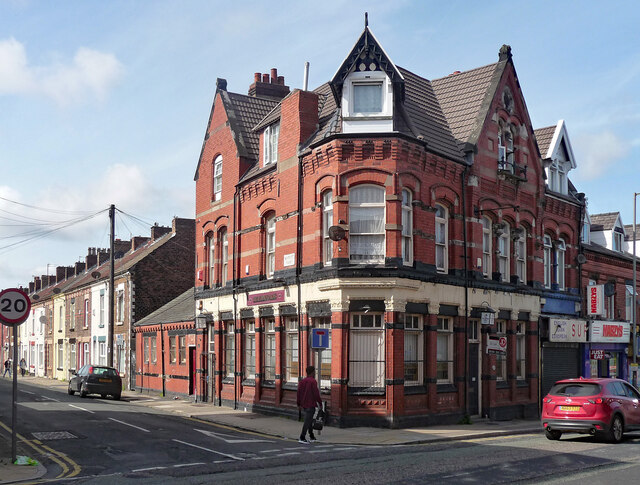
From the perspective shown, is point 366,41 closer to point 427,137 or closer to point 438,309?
point 427,137

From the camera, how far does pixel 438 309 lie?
22781mm

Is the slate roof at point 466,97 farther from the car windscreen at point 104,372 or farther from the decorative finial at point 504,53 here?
the car windscreen at point 104,372

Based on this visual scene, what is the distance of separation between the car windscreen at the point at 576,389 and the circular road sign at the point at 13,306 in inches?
503

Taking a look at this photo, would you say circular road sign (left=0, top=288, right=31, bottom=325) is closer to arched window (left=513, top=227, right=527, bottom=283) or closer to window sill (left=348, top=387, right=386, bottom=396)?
window sill (left=348, top=387, right=386, bottom=396)

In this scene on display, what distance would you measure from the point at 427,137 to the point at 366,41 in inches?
146

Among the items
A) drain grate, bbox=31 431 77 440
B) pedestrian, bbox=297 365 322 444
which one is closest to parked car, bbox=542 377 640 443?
pedestrian, bbox=297 365 322 444

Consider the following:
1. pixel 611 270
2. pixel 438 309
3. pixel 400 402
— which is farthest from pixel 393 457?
pixel 611 270

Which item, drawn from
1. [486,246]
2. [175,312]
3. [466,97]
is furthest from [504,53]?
[175,312]

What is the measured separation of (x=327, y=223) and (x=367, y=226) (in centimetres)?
153

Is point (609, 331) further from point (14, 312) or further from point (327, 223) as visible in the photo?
point (14, 312)

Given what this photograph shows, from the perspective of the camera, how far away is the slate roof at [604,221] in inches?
1497

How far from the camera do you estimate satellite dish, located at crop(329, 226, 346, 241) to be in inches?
829

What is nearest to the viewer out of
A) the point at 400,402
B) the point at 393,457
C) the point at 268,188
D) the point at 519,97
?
the point at 393,457

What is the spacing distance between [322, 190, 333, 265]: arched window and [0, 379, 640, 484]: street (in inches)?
231
